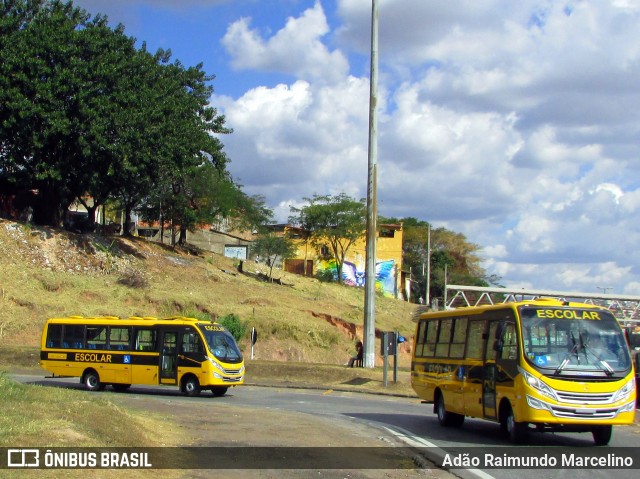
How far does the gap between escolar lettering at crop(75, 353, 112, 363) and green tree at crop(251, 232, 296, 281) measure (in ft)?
127

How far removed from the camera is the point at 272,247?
2655 inches

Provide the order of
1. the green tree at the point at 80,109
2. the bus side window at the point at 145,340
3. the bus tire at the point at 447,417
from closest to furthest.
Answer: the bus tire at the point at 447,417 → the bus side window at the point at 145,340 → the green tree at the point at 80,109

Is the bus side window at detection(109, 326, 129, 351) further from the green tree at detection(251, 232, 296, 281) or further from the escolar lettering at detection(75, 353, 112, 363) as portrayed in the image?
the green tree at detection(251, 232, 296, 281)

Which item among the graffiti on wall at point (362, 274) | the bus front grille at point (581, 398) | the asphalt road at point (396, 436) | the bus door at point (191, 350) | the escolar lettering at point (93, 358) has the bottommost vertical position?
the asphalt road at point (396, 436)

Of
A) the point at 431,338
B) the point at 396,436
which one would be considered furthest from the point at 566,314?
the point at 431,338

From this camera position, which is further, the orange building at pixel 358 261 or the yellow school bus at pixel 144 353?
the orange building at pixel 358 261

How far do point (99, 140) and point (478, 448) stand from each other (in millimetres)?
32189

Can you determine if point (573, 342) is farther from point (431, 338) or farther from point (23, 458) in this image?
point (23, 458)

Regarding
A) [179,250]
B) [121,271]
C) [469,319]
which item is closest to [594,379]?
[469,319]

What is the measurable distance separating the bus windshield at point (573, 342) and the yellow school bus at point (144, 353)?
13310 mm

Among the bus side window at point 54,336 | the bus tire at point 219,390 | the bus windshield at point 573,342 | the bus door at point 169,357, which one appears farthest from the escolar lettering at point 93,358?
the bus windshield at point 573,342

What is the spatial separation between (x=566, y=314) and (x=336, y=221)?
61138 mm

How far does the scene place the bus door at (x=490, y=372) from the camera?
15258 mm

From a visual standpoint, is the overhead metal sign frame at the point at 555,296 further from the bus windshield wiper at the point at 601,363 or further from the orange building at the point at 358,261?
the orange building at the point at 358,261
